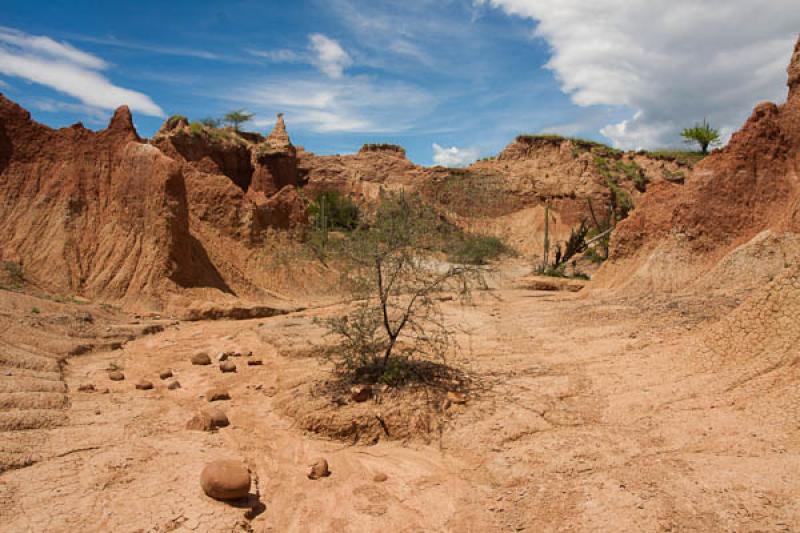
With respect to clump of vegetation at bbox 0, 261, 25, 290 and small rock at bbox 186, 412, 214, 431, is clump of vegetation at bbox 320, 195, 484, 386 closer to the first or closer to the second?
small rock at bbox 186, 412, 214, 431

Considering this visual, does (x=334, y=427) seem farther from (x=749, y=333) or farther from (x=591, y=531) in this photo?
(x=749, y=333)

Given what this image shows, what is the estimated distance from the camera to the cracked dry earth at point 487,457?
372cm

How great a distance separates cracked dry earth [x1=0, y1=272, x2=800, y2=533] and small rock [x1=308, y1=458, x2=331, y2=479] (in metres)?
0.10

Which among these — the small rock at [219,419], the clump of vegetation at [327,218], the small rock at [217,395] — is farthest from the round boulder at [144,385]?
the clump of vegetation at [327,218]

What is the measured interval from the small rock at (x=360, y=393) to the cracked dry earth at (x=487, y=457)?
65 centimetres

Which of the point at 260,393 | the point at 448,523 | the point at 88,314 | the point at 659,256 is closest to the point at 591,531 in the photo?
the point at 448,523

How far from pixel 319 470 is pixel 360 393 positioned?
137 cm

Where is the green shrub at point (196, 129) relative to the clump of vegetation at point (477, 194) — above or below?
above

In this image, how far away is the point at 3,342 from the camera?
7617mm

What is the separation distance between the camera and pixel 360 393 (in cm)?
609

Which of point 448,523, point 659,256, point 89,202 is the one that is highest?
point 89,202

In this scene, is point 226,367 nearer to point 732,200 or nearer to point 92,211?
point 92,211

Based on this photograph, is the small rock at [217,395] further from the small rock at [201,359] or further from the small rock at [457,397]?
the small rock at [457,397]

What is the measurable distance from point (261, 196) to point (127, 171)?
26.5ft
